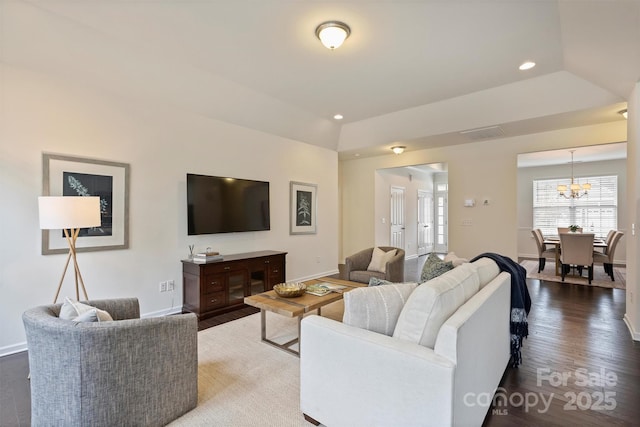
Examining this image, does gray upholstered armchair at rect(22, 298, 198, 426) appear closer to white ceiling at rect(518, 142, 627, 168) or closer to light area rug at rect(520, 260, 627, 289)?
light area rug at rect(520, 260, 627, 289)

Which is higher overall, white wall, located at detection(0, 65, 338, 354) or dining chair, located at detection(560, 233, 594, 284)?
white wall, located at detection(0, 65, 338, 354)

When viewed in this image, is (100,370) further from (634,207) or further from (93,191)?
(634,207)

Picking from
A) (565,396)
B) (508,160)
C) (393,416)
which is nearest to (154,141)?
(393,416)

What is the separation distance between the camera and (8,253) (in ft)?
8.89

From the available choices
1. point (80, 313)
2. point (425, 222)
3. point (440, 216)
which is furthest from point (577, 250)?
point (80, 313)

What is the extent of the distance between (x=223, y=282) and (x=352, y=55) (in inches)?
122

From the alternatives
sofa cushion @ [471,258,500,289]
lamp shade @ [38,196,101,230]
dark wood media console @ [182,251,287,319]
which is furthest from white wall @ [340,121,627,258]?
lamp shade @ [38,196,101,230]

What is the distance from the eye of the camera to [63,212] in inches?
92.7

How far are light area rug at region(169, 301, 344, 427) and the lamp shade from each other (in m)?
1.54

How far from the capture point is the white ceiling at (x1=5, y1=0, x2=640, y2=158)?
2467 mm

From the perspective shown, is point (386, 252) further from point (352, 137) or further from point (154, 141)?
point (154, 141)

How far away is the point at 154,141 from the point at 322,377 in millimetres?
3363

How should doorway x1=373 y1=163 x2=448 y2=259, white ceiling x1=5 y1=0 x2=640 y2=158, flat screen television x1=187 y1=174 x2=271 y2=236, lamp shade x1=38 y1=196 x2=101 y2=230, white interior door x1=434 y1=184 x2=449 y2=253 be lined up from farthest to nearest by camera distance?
white interior door x1=434 y1=184 x2=449 y2=253 < doorway x1=373 y1=163 x2=448 y2=259 < flat screen television x1=187 y1=174 x2=271 y2=236 < white ceiling x1=5 y1=0 x2=640 y2=158 < lamp shade x1=38 y1=196 x2=101 y2=230

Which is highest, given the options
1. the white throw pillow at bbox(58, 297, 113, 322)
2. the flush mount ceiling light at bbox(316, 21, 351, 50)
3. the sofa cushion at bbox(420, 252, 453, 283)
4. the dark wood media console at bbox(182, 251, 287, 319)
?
the flush mount ceiling light at bbox(316, 21, 351, 50)
